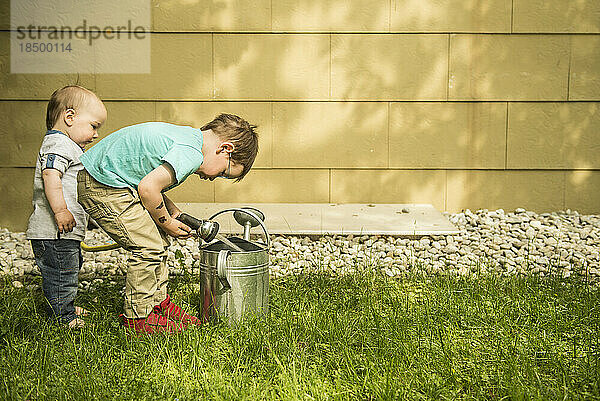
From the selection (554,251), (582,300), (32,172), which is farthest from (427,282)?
(32,172)

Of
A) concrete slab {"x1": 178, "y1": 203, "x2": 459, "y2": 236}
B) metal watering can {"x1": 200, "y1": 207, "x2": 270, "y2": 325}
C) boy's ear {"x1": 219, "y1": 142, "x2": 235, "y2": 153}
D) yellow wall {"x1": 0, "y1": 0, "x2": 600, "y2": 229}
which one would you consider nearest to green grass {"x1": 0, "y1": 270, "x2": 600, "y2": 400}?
metal watering can {"x1": 200, "y1": 207, "x2": 270, "y2": 325}

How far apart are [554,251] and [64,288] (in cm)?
320

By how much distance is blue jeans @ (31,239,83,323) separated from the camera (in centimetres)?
290

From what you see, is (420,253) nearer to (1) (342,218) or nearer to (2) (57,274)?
(1) (342,218)

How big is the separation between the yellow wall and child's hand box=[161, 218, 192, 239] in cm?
260

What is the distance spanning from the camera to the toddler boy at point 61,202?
285cm

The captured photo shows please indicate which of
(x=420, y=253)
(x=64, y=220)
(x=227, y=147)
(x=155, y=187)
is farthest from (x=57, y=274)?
(x=420, y=253)

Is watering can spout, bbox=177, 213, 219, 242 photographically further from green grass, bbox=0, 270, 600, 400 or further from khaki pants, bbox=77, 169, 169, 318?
green grass, bbox=0, 270, 600, 400

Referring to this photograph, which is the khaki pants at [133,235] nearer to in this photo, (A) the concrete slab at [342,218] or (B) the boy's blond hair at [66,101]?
(B) the boy's blond hair at [66,101]

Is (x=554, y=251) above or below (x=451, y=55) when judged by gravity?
below

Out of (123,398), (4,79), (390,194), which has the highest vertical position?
(4,79)

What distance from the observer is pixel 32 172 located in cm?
537

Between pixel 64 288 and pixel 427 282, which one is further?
pixel 427 282

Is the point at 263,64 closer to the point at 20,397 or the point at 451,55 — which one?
the point at 451,55
